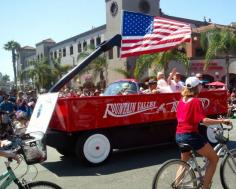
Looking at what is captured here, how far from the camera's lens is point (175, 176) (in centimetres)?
510

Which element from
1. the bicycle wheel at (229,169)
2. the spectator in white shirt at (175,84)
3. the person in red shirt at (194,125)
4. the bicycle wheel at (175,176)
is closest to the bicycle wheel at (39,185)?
the bicycle wheel at (175,176)

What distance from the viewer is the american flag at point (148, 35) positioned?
10.3 m

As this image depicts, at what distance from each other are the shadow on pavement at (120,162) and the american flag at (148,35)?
252 cm

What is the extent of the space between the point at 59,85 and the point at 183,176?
15.8 ft

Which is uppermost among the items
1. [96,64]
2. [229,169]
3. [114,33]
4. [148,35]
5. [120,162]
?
[114,33]

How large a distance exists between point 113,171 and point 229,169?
289 centimetres

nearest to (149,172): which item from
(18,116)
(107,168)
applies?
(107,168)

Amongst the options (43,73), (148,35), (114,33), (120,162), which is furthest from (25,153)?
(43,73)

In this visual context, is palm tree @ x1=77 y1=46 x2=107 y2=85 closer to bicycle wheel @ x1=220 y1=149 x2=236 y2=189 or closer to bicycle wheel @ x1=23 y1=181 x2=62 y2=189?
bicycle wheel @ x1=220 y1=149 x2=236 y2=189

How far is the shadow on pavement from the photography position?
798 cm

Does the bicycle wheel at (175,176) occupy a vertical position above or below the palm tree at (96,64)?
below

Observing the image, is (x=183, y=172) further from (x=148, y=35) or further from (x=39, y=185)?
(x=148, y=35)

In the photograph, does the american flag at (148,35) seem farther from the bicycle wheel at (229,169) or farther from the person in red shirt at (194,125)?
the bicycle wheel at (229,169)

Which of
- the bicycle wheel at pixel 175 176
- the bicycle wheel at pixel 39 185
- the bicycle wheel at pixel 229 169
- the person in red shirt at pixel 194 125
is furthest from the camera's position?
the bicycle wheel at pixel 229 169
